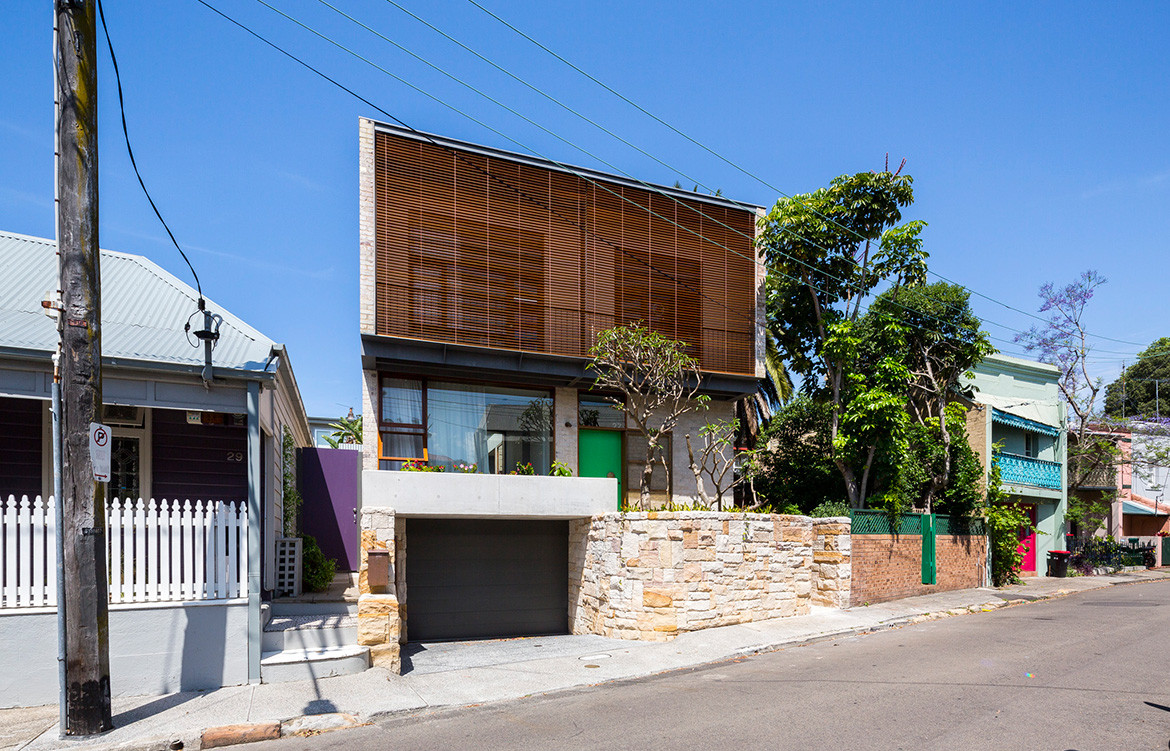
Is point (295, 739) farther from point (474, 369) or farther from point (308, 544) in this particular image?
point (474, 369)

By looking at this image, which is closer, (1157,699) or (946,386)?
(1157,699)


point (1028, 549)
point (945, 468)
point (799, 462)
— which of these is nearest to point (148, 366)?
point (799, 462)

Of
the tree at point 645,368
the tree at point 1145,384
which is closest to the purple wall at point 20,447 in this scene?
the tree at point 645,368

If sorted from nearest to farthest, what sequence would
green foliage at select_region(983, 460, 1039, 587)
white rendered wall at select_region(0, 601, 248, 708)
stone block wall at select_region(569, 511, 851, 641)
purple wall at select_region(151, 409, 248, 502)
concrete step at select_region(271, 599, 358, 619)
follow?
white rendered wall at select_region(0, 601, 248, 708) < concrete step at select_region(271, 599, 358, 619) < purple wall at select_region(151, 409, 248, 502) < stone block wall at select_region(569, 511, 851, 641) < green foliage at select_region(983, 460, 1039, 587)

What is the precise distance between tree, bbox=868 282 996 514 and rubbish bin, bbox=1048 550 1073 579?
7.71 m

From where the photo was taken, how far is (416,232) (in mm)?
15781

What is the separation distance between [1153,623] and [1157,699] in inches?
300

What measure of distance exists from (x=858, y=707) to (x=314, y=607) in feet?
25.9

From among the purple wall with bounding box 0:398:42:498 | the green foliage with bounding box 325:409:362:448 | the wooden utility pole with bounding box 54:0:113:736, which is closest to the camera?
the wooden utility pole with bounding box 54:0:113:736

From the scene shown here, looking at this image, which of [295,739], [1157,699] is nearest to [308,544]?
[295,739]

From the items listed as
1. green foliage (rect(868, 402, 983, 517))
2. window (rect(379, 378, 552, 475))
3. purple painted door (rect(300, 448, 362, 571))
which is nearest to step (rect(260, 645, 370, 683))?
window (rect(379, 378, 552, 475))

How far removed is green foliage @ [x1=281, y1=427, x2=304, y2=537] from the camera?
1576 cm

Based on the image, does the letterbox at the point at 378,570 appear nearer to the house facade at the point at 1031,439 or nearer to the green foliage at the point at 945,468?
the green foliage at the point at 945,468

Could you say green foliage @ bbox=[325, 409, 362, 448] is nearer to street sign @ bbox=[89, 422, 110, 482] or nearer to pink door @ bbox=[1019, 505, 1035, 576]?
pink door @ bbox=[1019, 505, 1035, 576]
